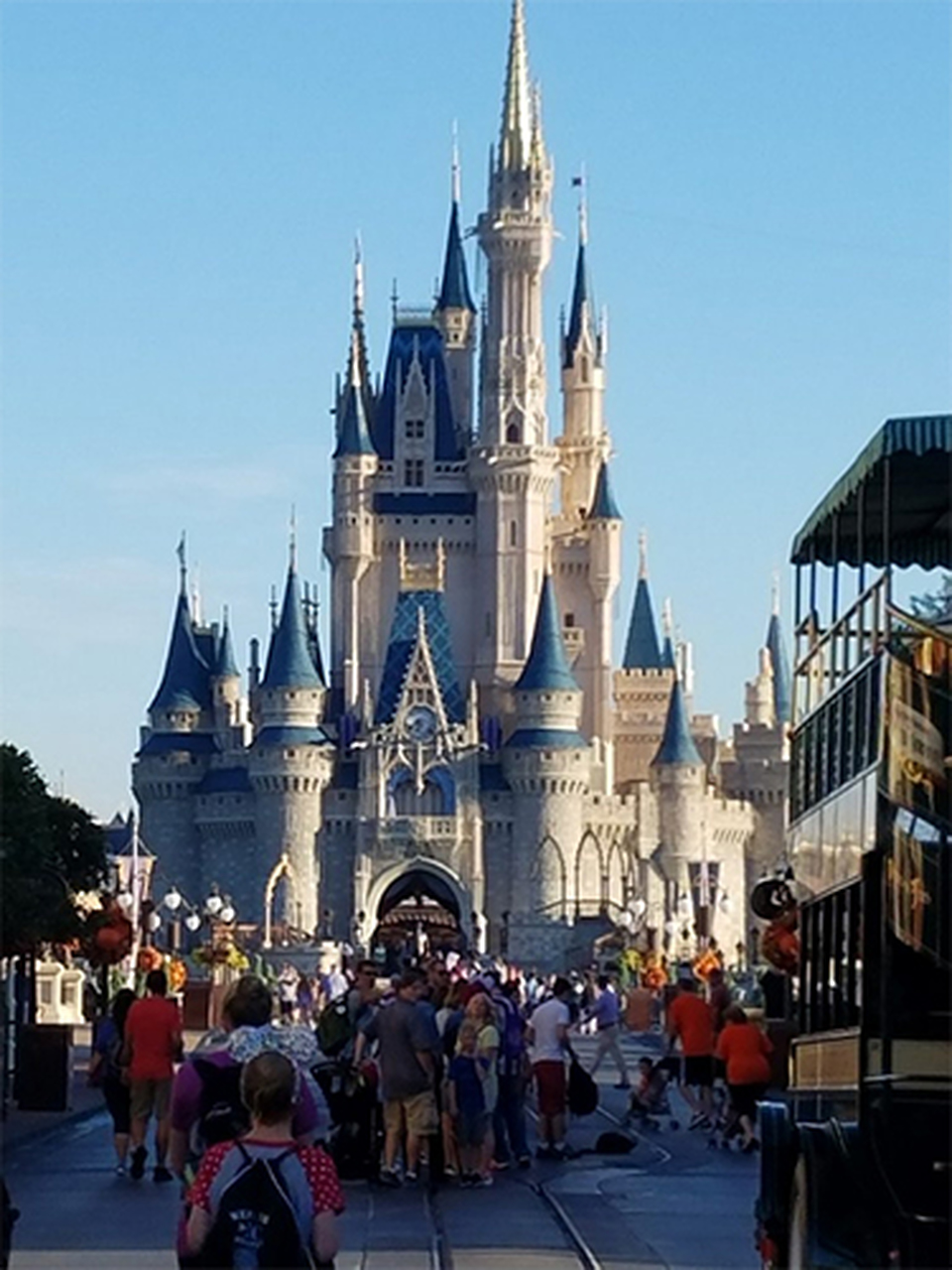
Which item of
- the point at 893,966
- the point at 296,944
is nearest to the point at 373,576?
the point at 296,944

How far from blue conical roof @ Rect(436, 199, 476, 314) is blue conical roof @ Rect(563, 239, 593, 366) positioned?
3512mm

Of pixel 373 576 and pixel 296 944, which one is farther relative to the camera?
pixel 373 576

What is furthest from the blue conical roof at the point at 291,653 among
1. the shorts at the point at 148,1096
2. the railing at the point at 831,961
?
the railing at the point at 831,961

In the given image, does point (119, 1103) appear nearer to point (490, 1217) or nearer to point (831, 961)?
point (490, 1217)

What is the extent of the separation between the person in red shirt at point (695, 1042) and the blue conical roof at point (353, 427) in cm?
9176

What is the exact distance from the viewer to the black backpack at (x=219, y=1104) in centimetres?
1022

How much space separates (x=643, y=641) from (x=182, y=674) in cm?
1810

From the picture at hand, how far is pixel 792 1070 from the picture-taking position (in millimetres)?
12484

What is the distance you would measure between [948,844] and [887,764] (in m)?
0.44

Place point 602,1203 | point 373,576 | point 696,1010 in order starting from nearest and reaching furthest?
point 602,1203 < point 696,1010 < point 373,576

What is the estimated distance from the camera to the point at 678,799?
111 meters

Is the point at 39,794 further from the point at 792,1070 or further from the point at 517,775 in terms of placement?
the point at 517,775

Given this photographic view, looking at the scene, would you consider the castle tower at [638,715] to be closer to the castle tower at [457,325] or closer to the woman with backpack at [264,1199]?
the castle tower at [457,325]

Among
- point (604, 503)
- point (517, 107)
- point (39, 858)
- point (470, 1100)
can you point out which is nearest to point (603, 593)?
point (604, 503)
